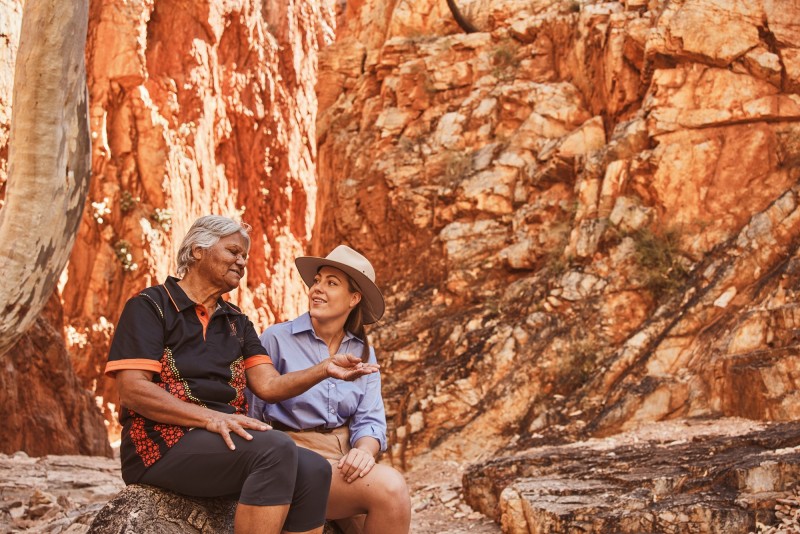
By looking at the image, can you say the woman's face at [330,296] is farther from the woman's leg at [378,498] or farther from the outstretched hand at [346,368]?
the woman's leg at [378,498]

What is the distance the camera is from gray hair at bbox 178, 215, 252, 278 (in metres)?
3.33

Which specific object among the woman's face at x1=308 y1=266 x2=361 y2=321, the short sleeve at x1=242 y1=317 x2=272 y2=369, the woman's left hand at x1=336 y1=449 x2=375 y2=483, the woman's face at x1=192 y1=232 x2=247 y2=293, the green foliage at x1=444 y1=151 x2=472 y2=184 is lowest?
the woman's left hand at x1=336 y1=449 x2=375 y2=483

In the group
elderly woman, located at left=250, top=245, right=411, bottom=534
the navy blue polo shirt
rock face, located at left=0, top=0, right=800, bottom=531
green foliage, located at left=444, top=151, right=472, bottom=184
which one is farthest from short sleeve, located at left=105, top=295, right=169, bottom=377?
green foliage, located at left=444, top=151, right=472, bottom=184

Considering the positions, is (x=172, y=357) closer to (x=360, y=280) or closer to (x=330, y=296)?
(x=330, y=296)

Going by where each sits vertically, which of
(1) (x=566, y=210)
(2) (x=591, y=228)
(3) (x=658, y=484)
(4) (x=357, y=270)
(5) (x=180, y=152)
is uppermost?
(5) (x=180, y=152)

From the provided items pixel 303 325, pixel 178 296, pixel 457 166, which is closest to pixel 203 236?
pixel 178 296

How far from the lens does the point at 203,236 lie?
3.34 metres

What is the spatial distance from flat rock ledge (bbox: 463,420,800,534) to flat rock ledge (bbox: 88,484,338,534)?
244 centimetres

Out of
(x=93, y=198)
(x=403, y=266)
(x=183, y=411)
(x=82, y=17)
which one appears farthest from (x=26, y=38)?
(x=93, y=198)

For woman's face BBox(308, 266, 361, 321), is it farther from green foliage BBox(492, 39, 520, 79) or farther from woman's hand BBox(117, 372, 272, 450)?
green foliage BBox(492, 39, 520, 79)

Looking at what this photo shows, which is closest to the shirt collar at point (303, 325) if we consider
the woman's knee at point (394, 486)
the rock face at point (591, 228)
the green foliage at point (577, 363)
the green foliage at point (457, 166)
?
the woman's knee at point (394, 486)

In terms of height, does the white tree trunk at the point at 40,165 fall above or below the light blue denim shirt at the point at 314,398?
above

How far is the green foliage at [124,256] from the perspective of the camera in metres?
19.6

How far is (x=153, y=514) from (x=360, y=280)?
55.1 inches
